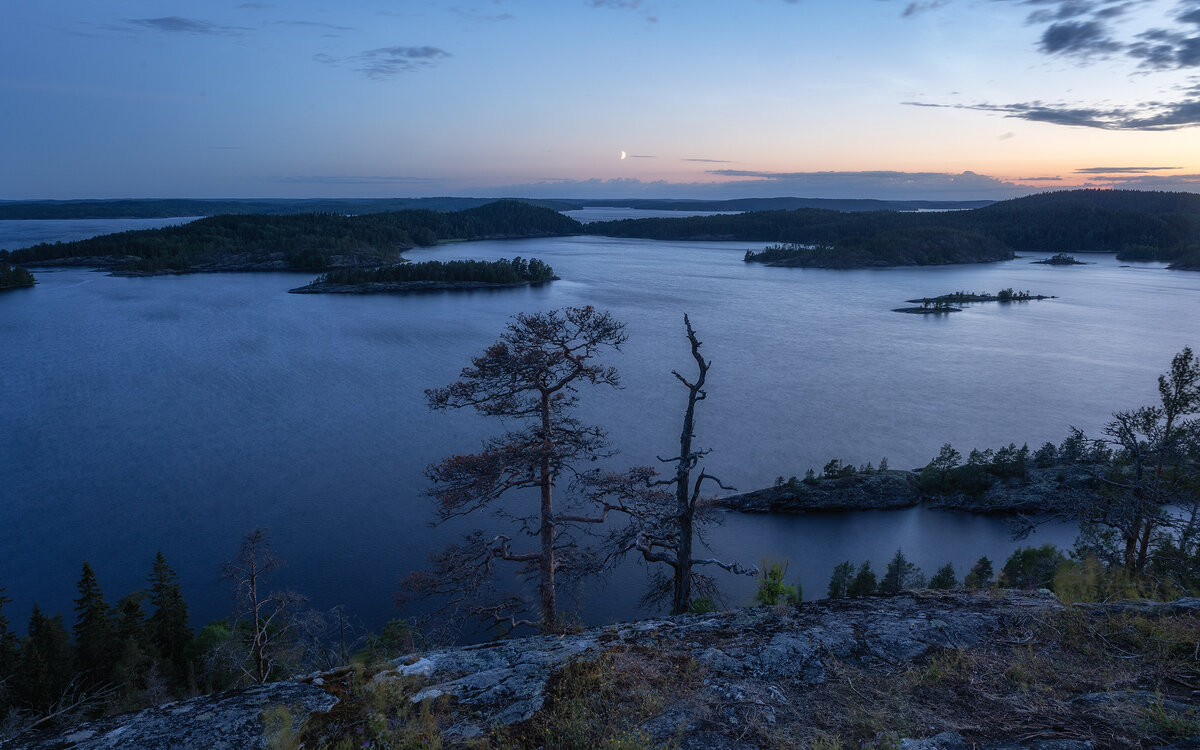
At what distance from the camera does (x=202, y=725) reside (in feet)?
9.05

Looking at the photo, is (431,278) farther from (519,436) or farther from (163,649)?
(519,436)

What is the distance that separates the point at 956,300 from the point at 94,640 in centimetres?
5543

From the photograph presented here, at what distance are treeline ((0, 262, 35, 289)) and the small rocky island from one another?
248 feet

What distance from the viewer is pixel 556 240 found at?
128 metres

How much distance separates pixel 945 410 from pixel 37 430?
32.6m

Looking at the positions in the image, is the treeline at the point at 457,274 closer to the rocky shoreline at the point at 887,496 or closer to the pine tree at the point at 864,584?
the rocky shoreline at the point at 887,496

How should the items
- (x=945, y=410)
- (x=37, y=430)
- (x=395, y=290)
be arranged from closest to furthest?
(x=37, y=430)
(x=945, y=410)
(x=395, y=290)

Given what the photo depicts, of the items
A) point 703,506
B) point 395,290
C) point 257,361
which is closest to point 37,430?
point 257,361

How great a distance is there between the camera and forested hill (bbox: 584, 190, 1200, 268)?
271ft

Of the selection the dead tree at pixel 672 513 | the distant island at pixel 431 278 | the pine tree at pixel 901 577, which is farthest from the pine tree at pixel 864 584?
the distant island at pixel 431 278

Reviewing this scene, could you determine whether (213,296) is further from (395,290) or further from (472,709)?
(472,709)

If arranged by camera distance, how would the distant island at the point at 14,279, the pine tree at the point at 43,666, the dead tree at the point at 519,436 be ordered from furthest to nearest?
1. the distant island at the point at 14,279
2. the pine tree at the point at 43,666
3. the dead tree at the point at 519,436

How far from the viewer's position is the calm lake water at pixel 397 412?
14.4 meters

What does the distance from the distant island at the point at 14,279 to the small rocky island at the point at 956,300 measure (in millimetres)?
75456
